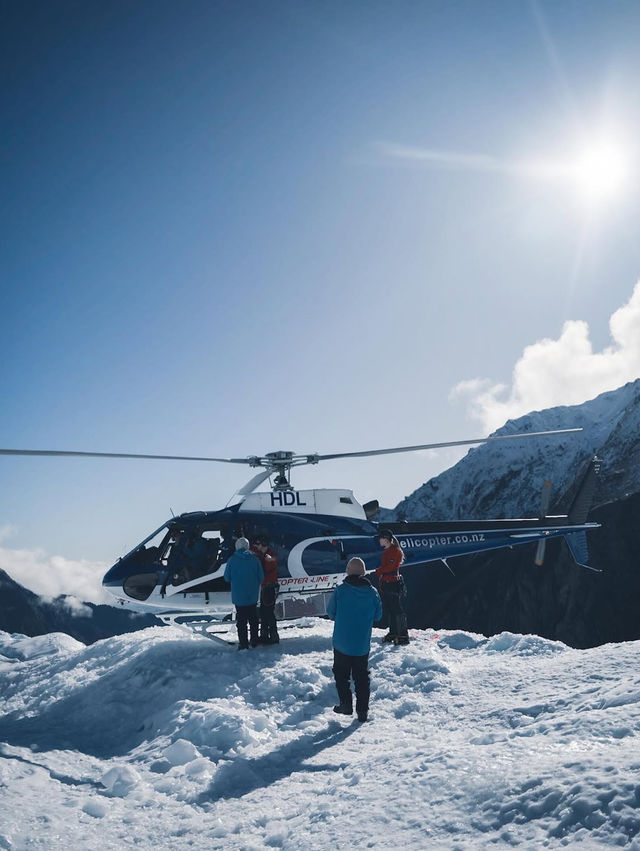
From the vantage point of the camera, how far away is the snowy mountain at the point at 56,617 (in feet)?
410

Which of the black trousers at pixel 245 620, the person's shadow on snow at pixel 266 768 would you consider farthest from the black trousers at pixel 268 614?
the person's shadow on snow at pixel 266 768

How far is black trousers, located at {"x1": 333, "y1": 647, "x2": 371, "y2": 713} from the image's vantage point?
6.69 metres

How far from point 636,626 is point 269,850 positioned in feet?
176

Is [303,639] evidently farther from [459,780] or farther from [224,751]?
[459,780]

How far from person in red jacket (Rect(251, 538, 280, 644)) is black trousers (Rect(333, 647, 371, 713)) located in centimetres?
356

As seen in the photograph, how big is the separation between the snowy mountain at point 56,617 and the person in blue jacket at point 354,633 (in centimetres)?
10737

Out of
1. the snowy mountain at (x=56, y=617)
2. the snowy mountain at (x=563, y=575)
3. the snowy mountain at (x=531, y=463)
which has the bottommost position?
the snowy mountain at (x=56, y=617)

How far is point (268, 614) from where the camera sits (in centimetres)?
1041

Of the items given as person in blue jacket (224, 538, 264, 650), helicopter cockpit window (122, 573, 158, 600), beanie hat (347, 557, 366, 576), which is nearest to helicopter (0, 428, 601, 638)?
helicopter cockpit window (122, 573, 158, 600)

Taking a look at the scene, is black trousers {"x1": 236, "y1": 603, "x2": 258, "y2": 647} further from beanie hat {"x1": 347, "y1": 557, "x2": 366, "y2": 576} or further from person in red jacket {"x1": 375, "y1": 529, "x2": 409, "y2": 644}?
beanie hat {"x1": 347, "y1": 557, "x2": 366, "y2": 576}

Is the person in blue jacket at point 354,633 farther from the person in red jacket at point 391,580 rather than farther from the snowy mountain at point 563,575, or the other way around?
the snowy mountain at point 563,575

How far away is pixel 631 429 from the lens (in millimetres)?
116250

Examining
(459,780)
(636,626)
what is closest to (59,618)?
(636,626)

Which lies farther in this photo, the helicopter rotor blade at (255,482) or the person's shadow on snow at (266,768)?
the helicopter rotor blade at (255,482)
